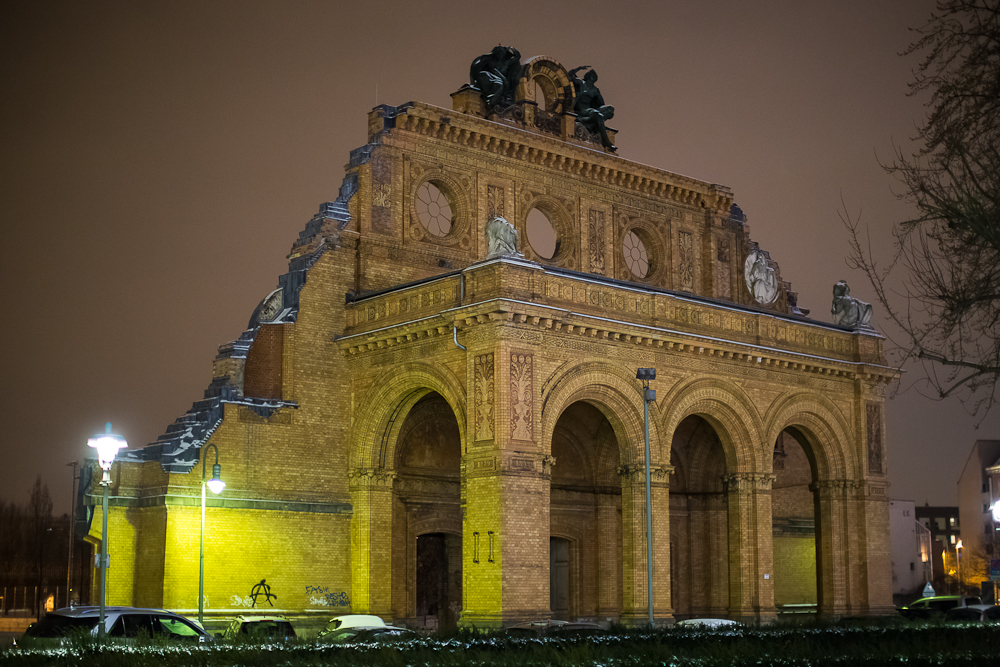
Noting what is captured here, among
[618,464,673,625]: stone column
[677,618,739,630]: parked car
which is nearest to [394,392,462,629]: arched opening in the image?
[618,464,673,625]: stone column

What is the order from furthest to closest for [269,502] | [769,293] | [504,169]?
[769,293], [504,169], [269,502]

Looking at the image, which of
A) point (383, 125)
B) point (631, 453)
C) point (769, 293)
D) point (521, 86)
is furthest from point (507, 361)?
point (769, 293)

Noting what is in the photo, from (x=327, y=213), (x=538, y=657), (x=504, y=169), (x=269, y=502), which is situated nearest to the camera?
(x=538, y=657)

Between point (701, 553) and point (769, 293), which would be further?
point (769, 293)

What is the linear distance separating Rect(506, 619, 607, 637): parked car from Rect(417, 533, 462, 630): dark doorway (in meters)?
7.08

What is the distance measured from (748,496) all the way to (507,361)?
34.3 ft

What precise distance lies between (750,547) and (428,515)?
9731 millimetres

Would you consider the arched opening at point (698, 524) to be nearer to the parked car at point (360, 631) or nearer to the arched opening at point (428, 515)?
the arched opening at point (428, 515)

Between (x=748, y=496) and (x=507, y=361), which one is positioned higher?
(x=507, y=361)

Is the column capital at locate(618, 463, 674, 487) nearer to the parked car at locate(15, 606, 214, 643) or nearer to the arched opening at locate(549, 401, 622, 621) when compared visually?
the arched opening at locate(549, 401, 622, 621)

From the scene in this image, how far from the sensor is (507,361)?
1188 inches

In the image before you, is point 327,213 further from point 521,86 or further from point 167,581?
point 167,581

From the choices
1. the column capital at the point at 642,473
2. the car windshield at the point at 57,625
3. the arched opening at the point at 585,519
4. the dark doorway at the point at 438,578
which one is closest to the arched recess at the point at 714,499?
the column capital at the point at 642,473

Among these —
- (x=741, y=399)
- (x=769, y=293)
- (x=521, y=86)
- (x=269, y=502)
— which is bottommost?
(x=269, y=502)
